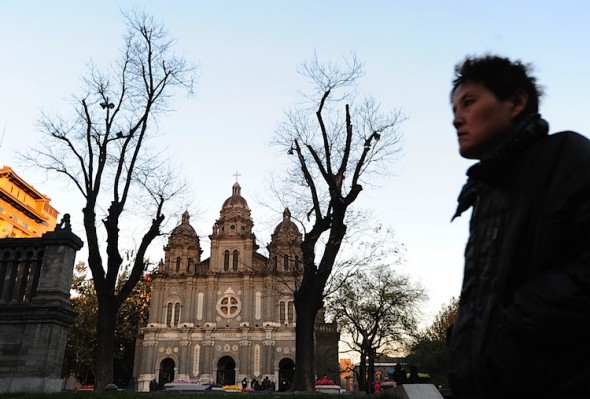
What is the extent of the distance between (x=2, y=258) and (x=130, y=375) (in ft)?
150

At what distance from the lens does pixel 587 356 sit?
1388 millimetres

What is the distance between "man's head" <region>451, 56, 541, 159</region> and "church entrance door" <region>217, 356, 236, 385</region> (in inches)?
1860

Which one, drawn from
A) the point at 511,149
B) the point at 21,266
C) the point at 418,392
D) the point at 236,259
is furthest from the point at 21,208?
the point at 511,149

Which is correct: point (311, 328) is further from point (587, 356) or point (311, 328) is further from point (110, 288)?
point (587, 356)

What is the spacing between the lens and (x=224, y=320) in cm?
4809

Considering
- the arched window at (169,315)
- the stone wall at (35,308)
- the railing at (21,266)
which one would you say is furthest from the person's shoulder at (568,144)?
the arched window at (169,315)

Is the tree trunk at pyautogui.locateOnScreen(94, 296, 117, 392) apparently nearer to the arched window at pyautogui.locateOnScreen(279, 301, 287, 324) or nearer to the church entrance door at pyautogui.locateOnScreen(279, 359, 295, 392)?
the church entrance door at pyautogui.locateOnScreen(279, 359, 295, 392)

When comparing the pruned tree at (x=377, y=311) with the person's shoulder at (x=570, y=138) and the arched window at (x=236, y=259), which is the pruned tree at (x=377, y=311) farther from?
the person's shoulder at (x=570, y=138)

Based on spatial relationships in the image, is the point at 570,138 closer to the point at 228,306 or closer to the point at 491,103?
the point at 491,103

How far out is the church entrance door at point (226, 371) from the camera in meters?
45.9

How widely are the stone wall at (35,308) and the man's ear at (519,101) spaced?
1195 cm

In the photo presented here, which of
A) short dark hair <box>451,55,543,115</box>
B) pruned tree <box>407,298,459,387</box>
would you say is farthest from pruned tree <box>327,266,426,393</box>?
short dark hair <box>451,55,543,115</box>

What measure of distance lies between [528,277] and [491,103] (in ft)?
2.25

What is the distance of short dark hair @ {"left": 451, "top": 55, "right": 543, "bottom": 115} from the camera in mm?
1874
